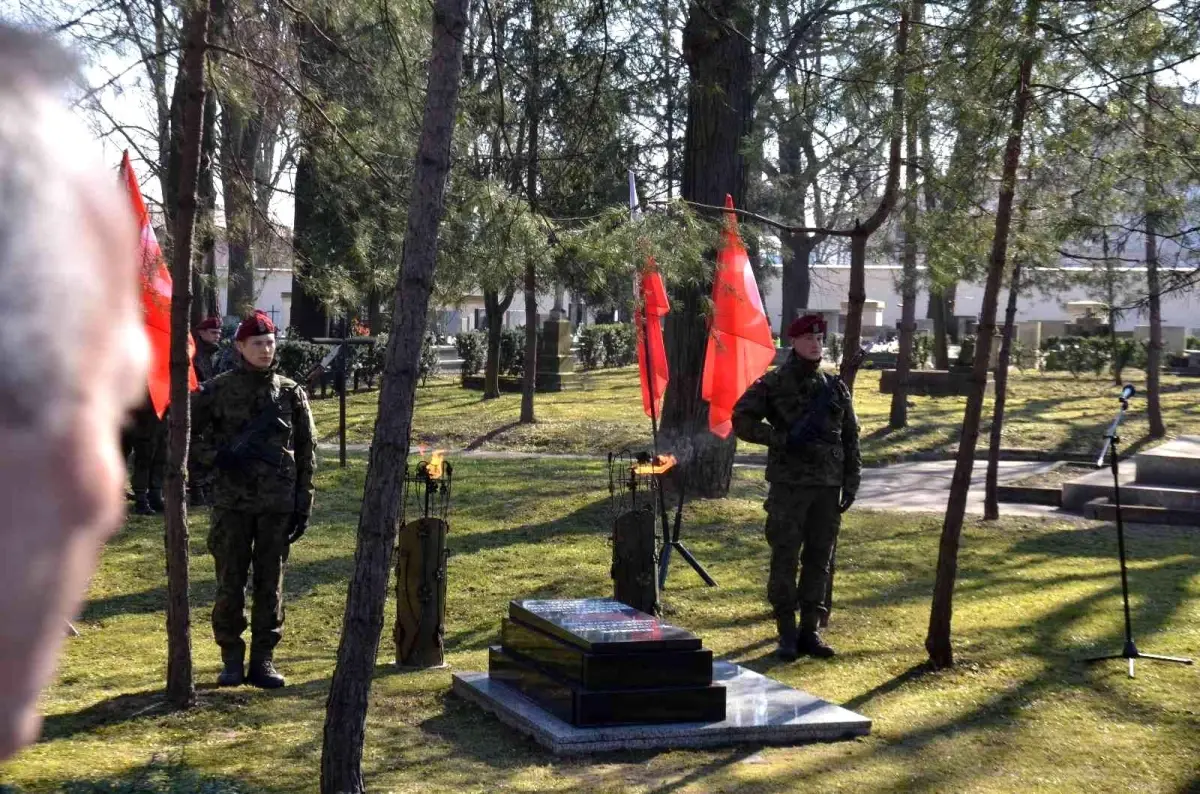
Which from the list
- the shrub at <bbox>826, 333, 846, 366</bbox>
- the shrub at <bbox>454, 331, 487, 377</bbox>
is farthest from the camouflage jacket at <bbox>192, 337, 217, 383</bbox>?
the shrub at <bbox>826, 333, 846, 366</bbox>

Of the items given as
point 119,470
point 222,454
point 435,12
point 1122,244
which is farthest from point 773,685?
point 119,470

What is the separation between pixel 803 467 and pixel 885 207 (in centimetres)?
208

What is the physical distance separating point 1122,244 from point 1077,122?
352 centimetres

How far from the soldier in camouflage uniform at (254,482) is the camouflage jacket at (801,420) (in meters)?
2.84

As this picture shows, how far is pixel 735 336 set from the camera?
37.5 ft

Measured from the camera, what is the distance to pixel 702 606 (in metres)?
10.7

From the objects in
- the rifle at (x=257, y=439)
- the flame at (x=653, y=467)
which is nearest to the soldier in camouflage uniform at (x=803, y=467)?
the flame at (x=653, y=467)

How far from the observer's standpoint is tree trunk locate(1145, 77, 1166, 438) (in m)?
8.06

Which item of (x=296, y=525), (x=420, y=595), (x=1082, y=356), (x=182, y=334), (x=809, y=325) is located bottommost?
(x=420, y=595)

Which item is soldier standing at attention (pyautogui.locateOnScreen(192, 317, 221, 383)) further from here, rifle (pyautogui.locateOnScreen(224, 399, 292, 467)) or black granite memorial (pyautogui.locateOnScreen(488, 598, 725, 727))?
black granite memorial (pyautogui.locateOnScreen(488, 598, 725, 727))

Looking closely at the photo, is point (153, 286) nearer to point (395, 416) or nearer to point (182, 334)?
point (182, 334)

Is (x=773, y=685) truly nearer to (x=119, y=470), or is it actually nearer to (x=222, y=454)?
(x=222, y=454)

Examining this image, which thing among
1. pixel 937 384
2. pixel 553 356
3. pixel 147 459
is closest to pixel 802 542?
pixel 147 459

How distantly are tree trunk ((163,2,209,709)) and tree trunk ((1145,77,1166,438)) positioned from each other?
518 cm
